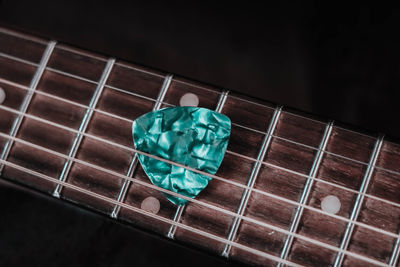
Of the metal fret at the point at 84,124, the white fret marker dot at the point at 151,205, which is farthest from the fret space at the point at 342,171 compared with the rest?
the metal fret at the point at 84,124

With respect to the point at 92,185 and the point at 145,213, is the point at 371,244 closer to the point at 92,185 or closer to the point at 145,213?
the point at 145,213

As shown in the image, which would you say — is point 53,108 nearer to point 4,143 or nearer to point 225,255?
point 4,143

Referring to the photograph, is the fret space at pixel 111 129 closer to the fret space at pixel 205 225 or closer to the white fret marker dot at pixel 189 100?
the white fret marker dot at pixel 189 100

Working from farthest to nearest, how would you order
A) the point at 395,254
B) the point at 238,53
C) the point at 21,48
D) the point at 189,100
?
the point at 238,53
the point at 21,48
the point at 189,100
the point at 395,254

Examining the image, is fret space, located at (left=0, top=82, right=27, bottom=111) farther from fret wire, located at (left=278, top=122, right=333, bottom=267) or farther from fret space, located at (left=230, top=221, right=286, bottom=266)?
fret wire, located at (left=278, top=122, right=333, bottom=267)

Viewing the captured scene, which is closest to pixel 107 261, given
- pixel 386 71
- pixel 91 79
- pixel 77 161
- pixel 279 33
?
pixel 77 161

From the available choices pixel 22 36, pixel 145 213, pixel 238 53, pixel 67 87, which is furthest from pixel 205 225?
pixel 238 53

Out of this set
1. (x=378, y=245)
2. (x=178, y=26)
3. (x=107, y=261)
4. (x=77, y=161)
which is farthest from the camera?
(x=178, y=26)

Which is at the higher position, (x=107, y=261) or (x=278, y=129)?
(x=278, y=129)
